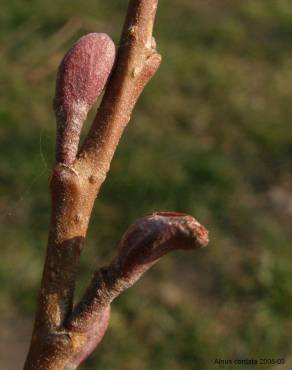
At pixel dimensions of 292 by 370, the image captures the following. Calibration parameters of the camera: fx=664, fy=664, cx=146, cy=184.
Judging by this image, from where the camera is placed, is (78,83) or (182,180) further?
(182,180)

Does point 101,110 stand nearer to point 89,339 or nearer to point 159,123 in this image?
point 89,339

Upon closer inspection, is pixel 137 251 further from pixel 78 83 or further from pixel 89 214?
pixel 78 83

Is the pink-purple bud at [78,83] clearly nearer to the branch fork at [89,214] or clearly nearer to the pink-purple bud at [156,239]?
the branch fork at [89,214]

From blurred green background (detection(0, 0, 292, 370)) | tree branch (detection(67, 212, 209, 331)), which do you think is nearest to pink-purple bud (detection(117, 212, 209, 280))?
tree branch (detection(67, 212, 209, 331))

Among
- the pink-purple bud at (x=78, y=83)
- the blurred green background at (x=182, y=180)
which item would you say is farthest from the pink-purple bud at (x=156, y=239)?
the blurred green background at (x=182, y=180)

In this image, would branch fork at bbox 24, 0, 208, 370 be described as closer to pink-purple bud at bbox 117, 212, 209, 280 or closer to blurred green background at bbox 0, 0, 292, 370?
pink-purple bud at bbox 117, 212, 209, 280

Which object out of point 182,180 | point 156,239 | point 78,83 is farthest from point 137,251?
point 182,180
